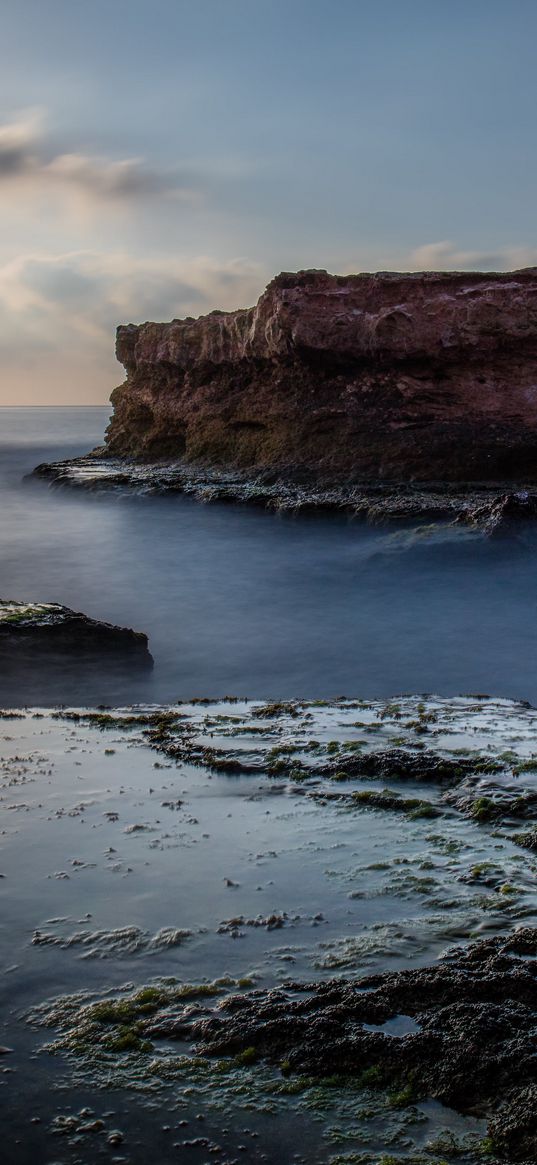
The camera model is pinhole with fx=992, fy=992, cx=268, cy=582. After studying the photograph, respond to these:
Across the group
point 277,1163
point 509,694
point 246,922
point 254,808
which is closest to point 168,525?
point 509,694

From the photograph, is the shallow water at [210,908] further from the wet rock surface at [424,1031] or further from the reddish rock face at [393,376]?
the reddish rock face at [393,376]

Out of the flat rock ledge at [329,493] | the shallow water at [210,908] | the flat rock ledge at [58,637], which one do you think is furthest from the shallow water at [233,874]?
the flat rock ledge at [329,493]

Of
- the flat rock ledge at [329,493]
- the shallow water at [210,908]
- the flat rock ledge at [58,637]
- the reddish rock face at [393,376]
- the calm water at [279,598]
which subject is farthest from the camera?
the reddish rock face at [393,376]

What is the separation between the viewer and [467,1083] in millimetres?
2490

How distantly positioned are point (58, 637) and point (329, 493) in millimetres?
11073

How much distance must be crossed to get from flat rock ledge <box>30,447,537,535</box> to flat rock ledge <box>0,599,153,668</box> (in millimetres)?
7177

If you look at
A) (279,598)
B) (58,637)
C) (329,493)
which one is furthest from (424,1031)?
(329,493)

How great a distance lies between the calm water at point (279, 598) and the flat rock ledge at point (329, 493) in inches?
15.1

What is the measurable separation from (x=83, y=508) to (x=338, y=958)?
737 inches

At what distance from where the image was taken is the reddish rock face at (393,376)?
18625 millimetres

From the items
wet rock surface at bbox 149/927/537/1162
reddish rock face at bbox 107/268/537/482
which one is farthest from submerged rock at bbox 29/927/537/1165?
reddish rock face at bbox 107/268/537/482

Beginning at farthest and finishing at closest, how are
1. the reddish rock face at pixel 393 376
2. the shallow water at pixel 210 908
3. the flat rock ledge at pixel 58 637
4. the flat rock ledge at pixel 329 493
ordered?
1. the reddish rock face at pixel 393 376
2. the flat rock ledge at pixel 329 493
3. the flat rock ledge at pixel 58 637
4. the shallow water at pixel 210 908

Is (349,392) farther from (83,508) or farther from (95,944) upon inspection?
(95,944)

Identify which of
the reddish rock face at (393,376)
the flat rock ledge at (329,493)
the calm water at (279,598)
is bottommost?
the calm water at (279,598)
